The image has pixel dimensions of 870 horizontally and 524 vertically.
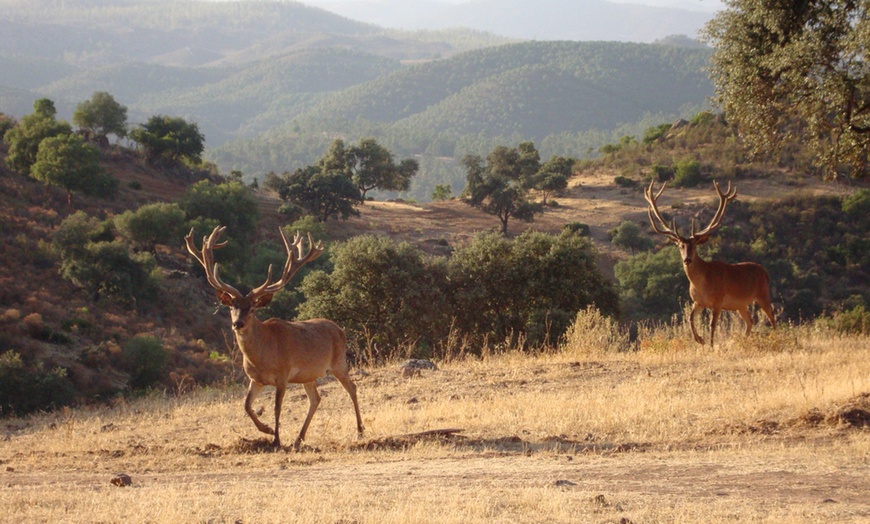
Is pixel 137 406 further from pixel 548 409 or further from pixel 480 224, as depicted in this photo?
pixel 480 224

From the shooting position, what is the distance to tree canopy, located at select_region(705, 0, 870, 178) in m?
13.6

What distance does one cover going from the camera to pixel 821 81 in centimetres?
1391

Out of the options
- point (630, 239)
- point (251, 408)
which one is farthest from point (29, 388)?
point (630, 239)

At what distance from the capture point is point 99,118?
76000 mm

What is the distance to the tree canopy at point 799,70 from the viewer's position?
13.6 m

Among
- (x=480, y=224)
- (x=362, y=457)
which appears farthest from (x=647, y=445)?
(x=480, y=224)

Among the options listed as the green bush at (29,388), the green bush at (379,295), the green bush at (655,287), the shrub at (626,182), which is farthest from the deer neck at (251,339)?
the shrub at (626,182)

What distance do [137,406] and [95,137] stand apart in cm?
6623

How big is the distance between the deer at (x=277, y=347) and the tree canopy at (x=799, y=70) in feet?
25.9

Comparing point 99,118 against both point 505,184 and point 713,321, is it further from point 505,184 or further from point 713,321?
point 713,321

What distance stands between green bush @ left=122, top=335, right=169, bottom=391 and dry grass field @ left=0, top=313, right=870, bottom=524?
19.3 m

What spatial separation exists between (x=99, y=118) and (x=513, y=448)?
73035 mm

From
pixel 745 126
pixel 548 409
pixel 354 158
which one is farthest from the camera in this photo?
pixel 354 158

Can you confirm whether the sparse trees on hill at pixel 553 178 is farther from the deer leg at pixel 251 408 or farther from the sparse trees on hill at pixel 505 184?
the deer leg at pixel 251 408
